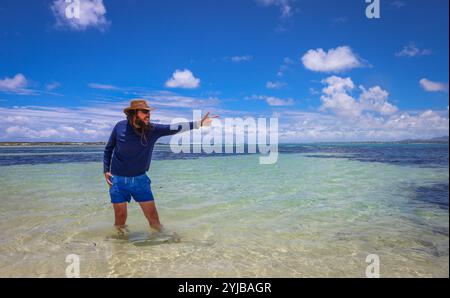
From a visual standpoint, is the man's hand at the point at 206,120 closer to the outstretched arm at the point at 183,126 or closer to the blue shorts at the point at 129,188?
the outstretched arm at the point at 183,126

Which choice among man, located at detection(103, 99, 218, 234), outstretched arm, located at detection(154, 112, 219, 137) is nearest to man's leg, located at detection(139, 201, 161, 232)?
man, located at detection(103, 99, 218, 234)

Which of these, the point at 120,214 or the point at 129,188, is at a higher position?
the point at 129,188

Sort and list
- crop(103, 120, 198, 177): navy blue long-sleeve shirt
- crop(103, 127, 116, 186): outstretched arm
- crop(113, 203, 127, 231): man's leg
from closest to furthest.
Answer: crop(103, 120, 198, 177): navy blue long-sleeve shirt, crop(103, 127, 116, 186): outstretched arm, crop(113, 203, 127, 231): man's leg

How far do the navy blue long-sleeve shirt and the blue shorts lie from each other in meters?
0.10

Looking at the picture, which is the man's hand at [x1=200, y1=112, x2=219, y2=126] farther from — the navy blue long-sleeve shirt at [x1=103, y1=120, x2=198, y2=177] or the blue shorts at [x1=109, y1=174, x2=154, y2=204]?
the blue shorts at [x1=109, y1=174, x2=154, y2=204]

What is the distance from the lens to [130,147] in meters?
5.89

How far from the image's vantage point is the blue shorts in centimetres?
607

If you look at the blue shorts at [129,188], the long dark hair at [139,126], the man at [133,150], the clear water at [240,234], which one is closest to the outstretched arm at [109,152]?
the man at [133,150]

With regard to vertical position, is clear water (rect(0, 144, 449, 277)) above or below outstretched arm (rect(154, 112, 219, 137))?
below

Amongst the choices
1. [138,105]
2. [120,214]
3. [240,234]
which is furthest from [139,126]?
[240,234]

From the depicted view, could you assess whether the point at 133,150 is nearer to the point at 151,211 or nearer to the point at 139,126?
the point at 139,126

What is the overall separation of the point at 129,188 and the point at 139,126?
4.08ft
